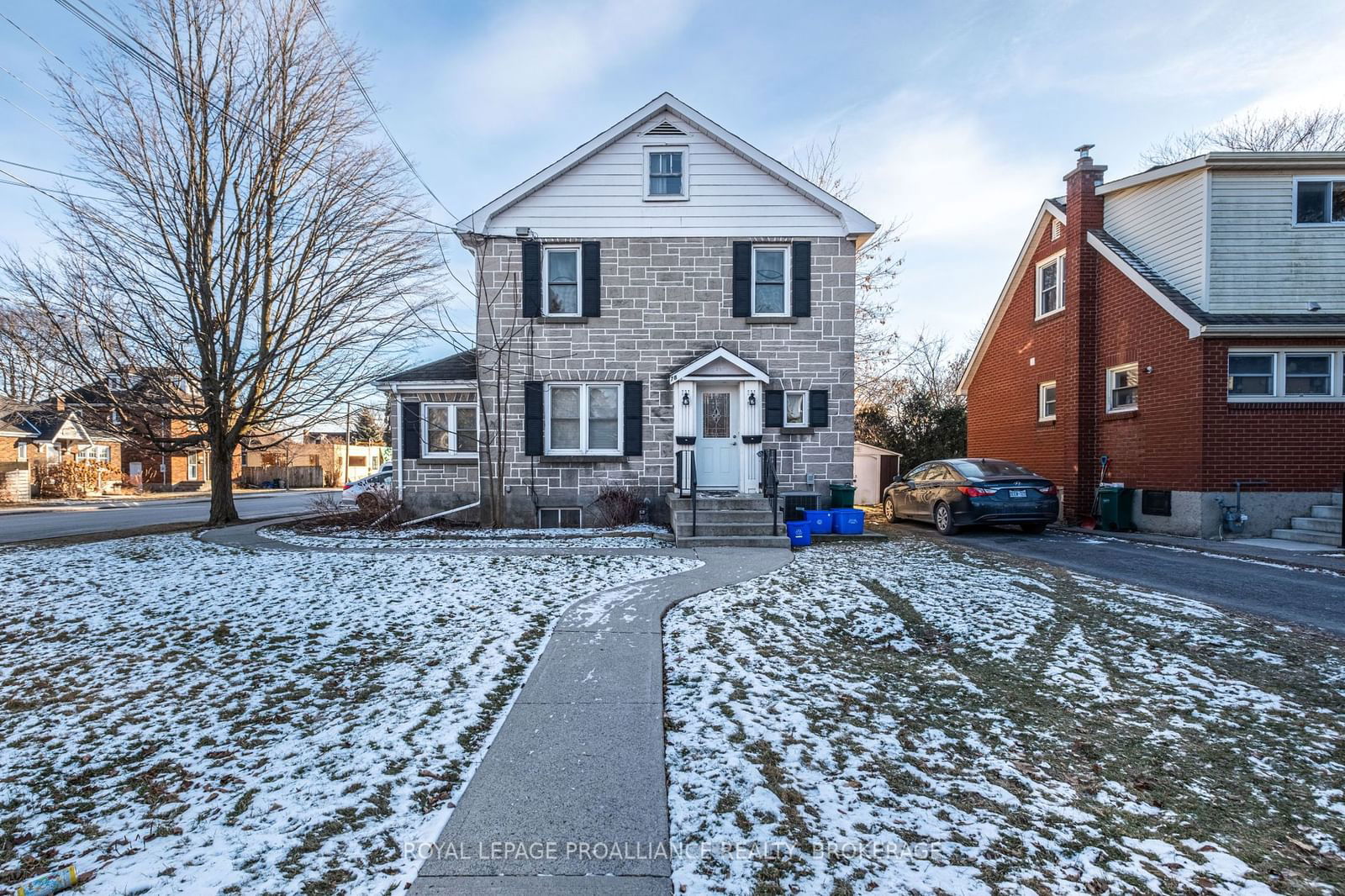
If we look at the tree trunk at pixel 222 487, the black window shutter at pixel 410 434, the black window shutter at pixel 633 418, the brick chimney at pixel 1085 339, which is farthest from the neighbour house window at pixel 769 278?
the tree trunk at pixel 222 487

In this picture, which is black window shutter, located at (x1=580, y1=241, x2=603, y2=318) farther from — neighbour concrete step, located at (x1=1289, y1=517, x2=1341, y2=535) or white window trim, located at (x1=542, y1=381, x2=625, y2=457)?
neighbour concrete step, located at (x1=1289, y1=517, x2=1341, y2=535)

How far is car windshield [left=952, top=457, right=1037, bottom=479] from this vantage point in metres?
12.1

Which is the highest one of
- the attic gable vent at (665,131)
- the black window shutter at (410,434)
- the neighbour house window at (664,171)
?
the attic gable vent at (665,131)

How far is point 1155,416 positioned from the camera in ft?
39.9

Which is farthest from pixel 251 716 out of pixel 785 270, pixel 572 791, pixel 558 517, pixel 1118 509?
pixel 1118 509

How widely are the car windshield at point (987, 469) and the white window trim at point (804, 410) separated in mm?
3150

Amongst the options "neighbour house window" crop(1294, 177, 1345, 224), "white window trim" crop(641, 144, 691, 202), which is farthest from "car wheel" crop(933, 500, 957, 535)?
"neighbour house window" crop(1294, 177, 1345, 224)

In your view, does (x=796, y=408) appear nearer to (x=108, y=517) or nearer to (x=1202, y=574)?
(x=1202, y=574)

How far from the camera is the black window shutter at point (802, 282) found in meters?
12.4

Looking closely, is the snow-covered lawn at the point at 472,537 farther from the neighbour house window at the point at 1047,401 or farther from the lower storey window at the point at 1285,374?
the lower storey window at the point at 1285,374

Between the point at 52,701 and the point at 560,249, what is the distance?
10.4 meters

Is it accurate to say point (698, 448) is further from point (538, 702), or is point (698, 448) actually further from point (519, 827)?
point (519, 827)

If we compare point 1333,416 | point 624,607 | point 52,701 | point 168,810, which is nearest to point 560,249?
point 624,607

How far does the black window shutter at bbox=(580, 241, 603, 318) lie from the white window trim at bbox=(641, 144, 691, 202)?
57.3 inches
